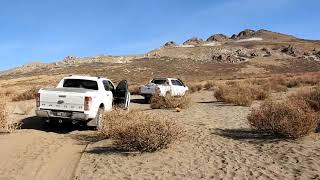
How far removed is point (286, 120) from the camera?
39.5 feet

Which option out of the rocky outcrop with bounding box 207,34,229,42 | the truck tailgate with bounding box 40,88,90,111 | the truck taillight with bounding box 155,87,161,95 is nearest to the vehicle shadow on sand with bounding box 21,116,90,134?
the truck tailgate with bounding box 40,88,90,111

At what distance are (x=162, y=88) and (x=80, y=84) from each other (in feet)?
33.3

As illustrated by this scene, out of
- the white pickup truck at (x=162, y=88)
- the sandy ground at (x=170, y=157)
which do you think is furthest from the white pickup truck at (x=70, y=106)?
the white pickup truck at (x=162, y=88)

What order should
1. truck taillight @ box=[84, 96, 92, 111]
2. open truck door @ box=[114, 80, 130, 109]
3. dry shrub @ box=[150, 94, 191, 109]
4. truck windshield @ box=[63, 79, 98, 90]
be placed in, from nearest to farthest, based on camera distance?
truck taillight @ box=[84, 96, 92, 111] → truck windshield @ box=[63, 79, 98, 90] → open truck door @ box=[114, 80, 130, 109] → dry shrub @ box=[150, 94, 191, 109]

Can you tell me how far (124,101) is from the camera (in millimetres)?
17094

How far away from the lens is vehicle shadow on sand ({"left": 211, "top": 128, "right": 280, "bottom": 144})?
40.2 feet

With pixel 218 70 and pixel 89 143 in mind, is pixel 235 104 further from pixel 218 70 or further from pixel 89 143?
pixel 218 70

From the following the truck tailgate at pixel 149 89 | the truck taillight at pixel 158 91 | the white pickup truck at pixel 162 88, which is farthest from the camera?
the truck tailgate at pixel 149 89

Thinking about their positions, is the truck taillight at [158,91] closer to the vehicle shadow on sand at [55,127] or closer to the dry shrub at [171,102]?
the dry shrub at [171,102]

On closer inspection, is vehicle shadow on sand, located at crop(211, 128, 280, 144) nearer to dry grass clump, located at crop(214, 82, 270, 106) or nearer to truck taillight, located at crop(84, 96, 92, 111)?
truck taillight, located at crop(84, 96, 92, 111)

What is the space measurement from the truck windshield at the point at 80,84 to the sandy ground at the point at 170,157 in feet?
7.10

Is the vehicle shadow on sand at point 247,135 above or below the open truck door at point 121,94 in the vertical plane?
below

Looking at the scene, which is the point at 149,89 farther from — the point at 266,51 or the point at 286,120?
the point at 266,51

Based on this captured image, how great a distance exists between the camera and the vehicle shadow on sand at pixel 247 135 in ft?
40.2
